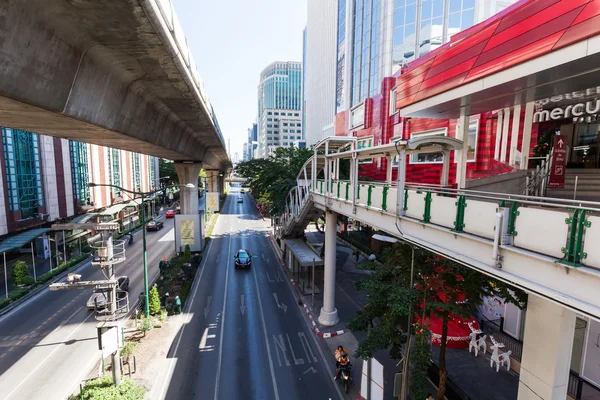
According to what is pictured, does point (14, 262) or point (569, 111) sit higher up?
point (569, 111)

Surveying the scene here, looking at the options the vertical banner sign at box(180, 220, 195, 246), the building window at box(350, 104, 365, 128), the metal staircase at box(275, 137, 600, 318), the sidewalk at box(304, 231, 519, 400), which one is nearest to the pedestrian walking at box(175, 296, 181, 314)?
the sidewalk at box(304, 231, 519, 400)

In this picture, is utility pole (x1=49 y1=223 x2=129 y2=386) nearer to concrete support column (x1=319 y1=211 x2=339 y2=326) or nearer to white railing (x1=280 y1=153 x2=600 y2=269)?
concrete support column (x1=319 y1=211 x2=339 y2=326)

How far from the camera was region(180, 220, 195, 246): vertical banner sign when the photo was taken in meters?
27.1

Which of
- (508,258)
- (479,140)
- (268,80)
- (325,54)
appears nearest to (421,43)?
(479,140)

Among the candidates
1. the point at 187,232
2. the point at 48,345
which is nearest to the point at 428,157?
the point at 187,232

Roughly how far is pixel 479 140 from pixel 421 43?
20.8 m

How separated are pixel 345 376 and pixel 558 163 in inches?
437

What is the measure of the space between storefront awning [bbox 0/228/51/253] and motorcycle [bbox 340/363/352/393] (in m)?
24.9

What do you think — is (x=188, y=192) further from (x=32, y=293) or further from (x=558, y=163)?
(x=558, y=163)

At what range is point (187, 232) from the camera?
2730 cm

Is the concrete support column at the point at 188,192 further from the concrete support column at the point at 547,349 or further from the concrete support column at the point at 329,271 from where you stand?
the concrete support column at the point at 547,349

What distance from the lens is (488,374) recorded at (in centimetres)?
1295

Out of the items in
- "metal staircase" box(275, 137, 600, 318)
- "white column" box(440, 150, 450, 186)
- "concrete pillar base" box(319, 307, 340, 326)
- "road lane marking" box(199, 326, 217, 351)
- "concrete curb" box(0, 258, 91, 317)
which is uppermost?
"white column" box(440, 150, 450, 186)

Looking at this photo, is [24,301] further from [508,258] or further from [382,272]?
[508,258]
